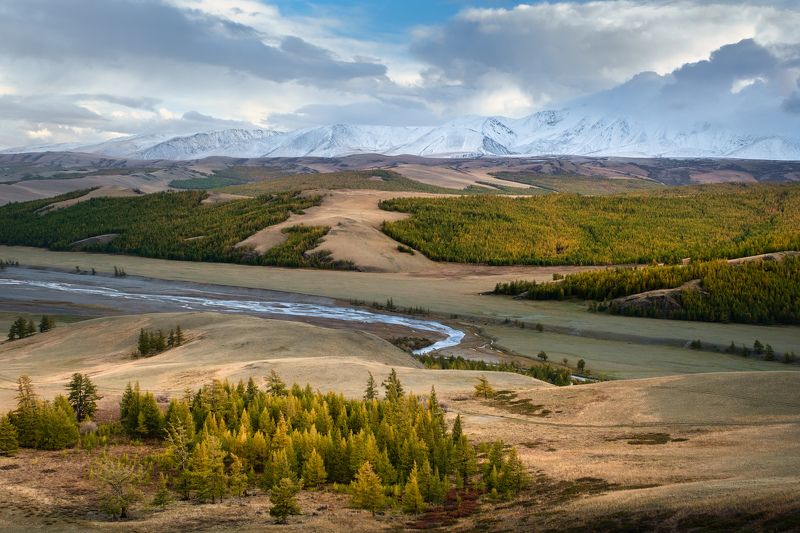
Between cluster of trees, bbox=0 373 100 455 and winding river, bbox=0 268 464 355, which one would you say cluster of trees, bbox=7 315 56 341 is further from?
cluster of trees, bbox=0 373 100 455

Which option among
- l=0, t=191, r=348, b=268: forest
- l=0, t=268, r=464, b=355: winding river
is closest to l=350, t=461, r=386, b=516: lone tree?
l=0, t=268, r=464, b=355: winding river

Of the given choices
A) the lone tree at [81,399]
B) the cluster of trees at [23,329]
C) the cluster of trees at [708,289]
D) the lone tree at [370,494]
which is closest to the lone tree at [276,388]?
the lone tree at [81,399]

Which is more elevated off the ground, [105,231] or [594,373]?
[105,231]

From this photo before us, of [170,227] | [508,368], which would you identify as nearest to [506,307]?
[508,368]

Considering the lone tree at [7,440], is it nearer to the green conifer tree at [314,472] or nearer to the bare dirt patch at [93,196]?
the green conifer tree at [314,472]

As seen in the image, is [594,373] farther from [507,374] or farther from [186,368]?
[186,368]

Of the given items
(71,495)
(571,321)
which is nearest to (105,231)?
(571,321)
